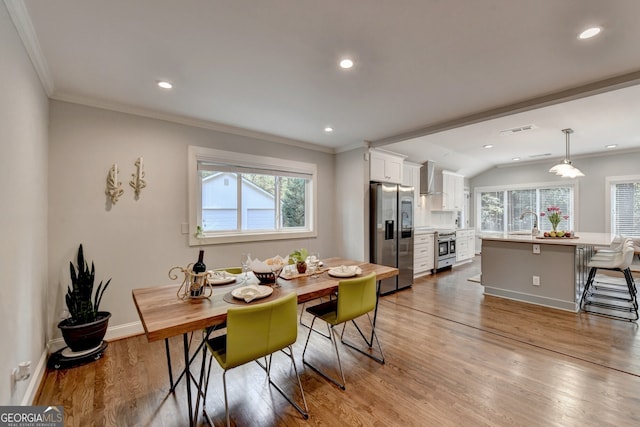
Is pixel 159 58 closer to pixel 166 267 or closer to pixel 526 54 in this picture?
pixel 166 267

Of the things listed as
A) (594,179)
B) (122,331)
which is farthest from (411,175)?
A: (122,331)

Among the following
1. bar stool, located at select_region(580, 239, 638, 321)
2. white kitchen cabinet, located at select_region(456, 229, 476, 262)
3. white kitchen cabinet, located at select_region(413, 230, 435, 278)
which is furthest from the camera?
white kitchen cabinet, located at select_region(456, 229, 476, 262)

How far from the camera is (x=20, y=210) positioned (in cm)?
180

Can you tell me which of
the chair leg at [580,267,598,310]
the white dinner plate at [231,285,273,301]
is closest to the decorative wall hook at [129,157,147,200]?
the white dinner plate at [231,285,273,301]

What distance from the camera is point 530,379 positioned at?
2.16 metres

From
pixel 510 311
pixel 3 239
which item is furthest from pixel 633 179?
pixel 3 239

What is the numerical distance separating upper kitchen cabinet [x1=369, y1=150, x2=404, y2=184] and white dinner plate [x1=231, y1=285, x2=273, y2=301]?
10.5 ft

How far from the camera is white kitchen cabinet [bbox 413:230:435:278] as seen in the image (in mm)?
5410

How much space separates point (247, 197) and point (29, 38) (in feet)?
8.37

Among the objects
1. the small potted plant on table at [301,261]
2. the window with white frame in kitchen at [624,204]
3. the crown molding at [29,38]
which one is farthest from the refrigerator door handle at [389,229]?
the window with white frame in kitchen at [624,204]

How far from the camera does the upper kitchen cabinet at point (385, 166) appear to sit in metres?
4.62

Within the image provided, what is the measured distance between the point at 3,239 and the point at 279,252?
3001 millimetres

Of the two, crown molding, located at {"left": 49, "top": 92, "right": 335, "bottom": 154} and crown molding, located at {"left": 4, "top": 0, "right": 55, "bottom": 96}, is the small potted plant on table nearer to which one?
crown molding, located at {"left": 49, "top": 92, "right": 335, "bottom": 154}

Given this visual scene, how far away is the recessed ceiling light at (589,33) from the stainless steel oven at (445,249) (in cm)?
441
